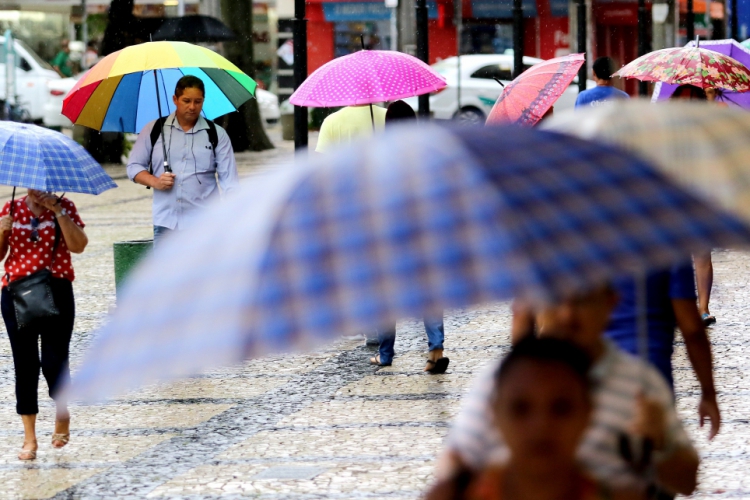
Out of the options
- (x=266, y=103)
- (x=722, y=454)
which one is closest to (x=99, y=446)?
(x=722, y=454)

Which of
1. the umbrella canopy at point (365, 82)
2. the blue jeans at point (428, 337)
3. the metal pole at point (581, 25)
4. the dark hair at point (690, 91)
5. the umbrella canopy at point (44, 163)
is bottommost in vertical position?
the blue jeans at point (428, 337)

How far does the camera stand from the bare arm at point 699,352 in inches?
139

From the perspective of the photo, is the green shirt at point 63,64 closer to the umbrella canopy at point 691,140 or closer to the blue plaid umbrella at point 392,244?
the umbrella canopy at point 691,140

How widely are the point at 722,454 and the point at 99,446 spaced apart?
109 inches

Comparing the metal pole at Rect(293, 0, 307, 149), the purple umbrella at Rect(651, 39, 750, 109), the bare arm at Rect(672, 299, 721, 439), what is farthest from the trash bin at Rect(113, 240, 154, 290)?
the bare arm at Rect(672, 299, 721, 439)

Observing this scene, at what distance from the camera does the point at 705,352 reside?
140 inches

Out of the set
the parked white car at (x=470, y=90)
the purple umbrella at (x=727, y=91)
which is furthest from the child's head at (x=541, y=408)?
the parked white car at (x=470, y=90)

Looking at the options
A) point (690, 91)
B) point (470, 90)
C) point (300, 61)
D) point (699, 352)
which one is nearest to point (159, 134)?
point (300, 61)

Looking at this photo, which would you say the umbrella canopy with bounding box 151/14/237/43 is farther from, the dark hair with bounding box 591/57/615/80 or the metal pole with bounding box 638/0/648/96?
the dark hair with bounding box 591/57/615/80

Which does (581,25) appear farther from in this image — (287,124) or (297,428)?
(287,124)

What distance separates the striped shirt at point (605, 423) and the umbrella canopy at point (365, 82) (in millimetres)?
5561

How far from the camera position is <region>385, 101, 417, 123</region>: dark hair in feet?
24.7

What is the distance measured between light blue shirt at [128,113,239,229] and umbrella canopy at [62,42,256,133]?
1.52 ft

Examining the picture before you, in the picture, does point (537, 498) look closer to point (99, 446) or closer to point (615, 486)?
point (615, 486)
